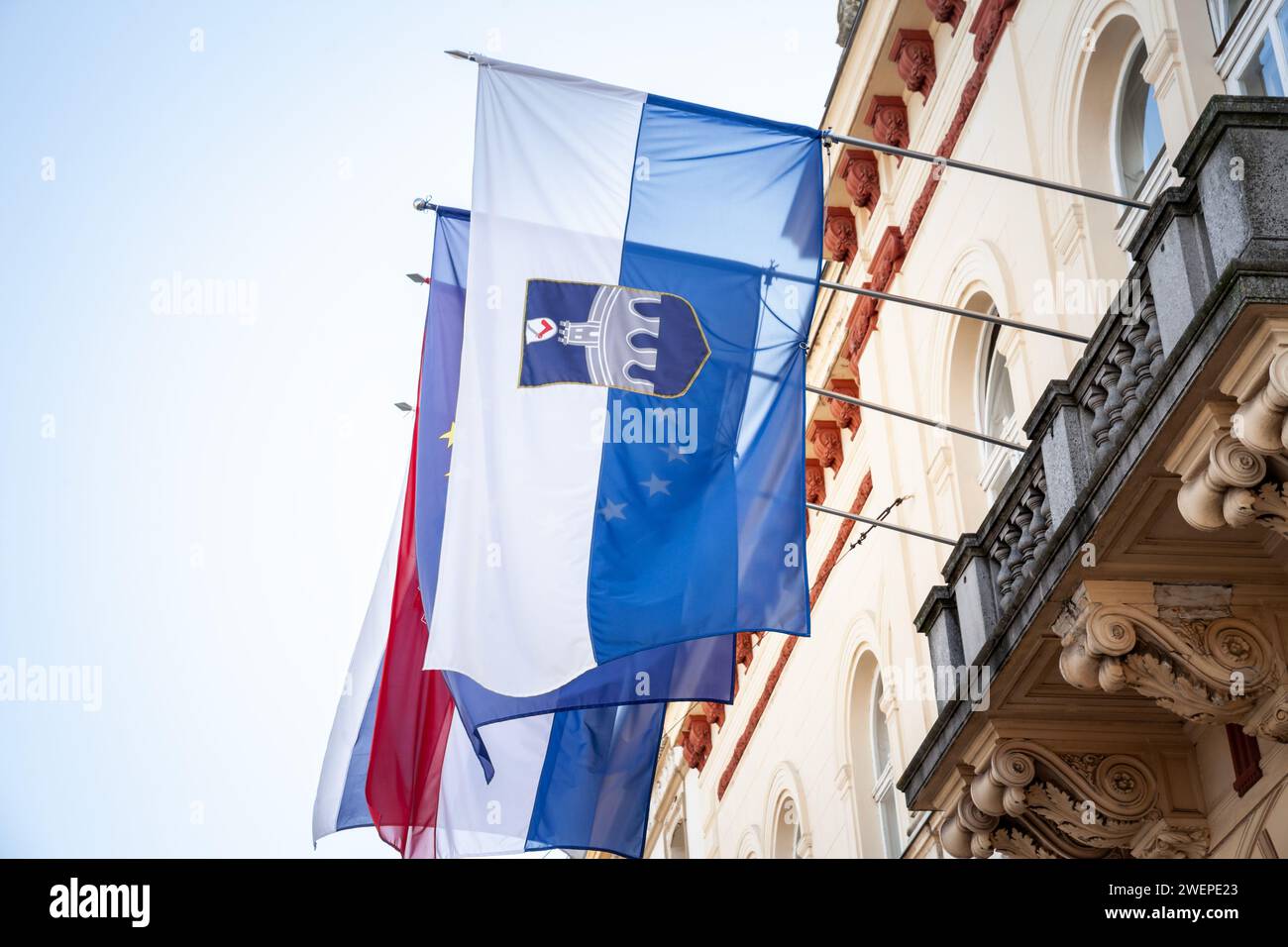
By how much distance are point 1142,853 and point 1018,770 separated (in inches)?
43.0

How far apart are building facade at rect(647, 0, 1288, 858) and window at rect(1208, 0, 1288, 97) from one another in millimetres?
22

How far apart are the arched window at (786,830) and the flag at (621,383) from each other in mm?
12033

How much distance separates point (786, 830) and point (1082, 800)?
1167cm

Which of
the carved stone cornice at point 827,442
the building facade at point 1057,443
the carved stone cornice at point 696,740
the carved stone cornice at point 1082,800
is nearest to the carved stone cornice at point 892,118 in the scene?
the building facade at point 1057,443

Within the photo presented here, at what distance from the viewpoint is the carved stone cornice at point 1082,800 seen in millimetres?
12562

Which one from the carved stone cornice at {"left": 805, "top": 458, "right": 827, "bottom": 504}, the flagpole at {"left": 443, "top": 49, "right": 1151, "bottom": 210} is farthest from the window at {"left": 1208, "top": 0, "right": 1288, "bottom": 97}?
the carved stone cornice at {"left": 805, "top": 458, "right": 827, "bottom": 504}

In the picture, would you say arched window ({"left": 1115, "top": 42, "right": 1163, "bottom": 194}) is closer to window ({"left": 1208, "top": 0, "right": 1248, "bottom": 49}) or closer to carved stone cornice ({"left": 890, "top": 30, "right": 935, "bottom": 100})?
window ({"left": 1208, "top": 0, "right": 1248, "bottom": 49})

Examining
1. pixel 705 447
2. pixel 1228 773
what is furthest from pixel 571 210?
pixel 1228 773

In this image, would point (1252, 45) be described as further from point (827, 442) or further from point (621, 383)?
point (827, 442)

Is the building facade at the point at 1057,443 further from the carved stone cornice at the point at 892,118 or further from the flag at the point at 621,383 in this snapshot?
the flag at the point at 621,383

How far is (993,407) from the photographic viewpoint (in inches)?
677

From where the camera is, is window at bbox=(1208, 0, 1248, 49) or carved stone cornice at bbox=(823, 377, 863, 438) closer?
window at bbox=(1208, 0, 1248, 49)

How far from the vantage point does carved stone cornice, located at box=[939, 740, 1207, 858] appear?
1256 centimetres
